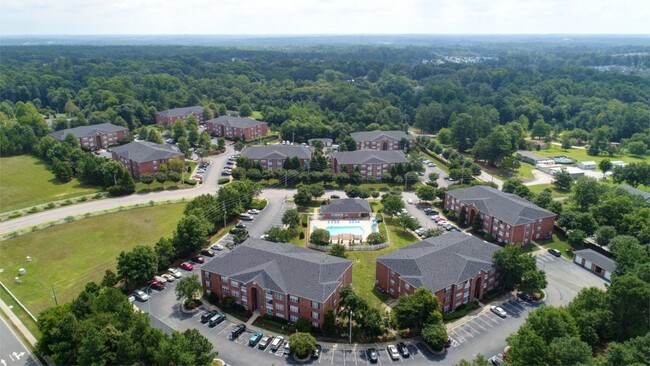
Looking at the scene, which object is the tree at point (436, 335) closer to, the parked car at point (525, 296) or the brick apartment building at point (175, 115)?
the parked car at point (525, 296)

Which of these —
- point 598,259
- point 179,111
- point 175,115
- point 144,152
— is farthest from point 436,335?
point 179,111

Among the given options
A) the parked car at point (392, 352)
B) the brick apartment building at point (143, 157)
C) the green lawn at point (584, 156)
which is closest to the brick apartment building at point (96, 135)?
the brick apartment building at point (143, 157)

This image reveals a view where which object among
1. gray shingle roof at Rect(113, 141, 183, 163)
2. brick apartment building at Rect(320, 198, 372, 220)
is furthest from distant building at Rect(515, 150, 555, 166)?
gray shingle roof at Rect(113, 141, 183, 163)

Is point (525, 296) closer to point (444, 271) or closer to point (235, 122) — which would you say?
point (444, 271)

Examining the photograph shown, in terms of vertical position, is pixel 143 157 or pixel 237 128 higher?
pixel 237 128

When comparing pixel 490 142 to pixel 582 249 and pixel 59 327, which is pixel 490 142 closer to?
pixel 582 249

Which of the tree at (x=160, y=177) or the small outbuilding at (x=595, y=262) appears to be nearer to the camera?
the small outbuilding at (x=595, y=262)

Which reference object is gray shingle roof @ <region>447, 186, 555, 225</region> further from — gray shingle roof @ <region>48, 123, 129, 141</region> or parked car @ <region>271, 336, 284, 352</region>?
gray shingle roof @ <region>48, 123, 129, 141</region>
